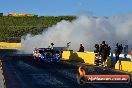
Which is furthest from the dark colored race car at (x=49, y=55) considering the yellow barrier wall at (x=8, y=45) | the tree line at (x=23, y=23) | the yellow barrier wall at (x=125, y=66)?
the tree line at (x=23, y=23)

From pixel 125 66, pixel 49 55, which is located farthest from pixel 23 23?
pixel 125 66

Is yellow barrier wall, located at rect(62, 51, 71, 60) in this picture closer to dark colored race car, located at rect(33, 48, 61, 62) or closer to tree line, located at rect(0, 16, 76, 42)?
dark colored race car, located at rect(33, 48, 61, 62)

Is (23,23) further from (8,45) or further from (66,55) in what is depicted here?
(66,55)

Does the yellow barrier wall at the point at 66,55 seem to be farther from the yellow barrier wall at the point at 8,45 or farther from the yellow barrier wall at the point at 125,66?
the yellow barrier wall at the point at 8,45

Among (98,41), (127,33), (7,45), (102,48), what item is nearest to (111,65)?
(102,48)

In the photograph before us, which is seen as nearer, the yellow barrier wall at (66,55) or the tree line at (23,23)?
the yellow barrier wall at (66,55)

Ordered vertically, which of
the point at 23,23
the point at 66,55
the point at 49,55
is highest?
the point at 23,23

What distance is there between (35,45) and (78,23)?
44.2ft

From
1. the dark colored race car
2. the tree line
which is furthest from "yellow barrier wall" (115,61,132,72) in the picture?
the tree line

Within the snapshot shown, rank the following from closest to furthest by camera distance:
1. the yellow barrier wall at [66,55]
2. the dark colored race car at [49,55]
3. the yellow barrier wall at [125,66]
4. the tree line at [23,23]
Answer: the yellow barrier wall at [125,66] → the dark colored race car at [49,55] → the yellow barrier wall at [66,55] → the tree line at [23,23]

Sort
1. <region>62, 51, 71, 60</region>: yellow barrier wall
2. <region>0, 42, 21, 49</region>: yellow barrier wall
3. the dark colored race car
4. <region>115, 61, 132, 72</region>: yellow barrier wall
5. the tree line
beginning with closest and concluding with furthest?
<region>115, 61, 132, 72</region>: yellow barrier wall
the dark colored race car
<region>62, 51, 71, 60</region>: yellow barrier wall
<region>0, 42, 21, 49</region>: yellow barrier wall
the tree line

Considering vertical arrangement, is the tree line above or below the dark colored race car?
above

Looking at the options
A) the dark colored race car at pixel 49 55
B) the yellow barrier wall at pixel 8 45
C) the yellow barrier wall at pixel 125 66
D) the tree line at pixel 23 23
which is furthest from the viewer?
the tree line at pixel 23 23

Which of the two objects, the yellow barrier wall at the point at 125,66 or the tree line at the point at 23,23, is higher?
the tree line at the point at 23,23
